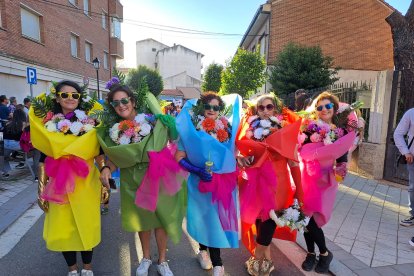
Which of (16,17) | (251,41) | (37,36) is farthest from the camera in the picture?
(251,41)

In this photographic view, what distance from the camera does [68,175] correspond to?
268 centimetres

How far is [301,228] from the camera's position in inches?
112

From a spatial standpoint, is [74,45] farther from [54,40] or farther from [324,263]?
[324,263]

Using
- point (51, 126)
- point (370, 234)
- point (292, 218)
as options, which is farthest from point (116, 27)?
point (292, 218)

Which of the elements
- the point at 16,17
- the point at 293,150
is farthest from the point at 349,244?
the point at 16,17

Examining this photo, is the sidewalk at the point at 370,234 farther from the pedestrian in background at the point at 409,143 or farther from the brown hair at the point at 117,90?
the brown hair at the point at 117,90

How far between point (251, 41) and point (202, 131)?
2434 cm

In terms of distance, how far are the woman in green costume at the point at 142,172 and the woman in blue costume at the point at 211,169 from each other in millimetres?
158

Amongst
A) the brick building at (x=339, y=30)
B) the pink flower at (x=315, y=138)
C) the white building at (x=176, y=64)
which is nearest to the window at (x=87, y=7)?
the brick building at (x=339, y=30)

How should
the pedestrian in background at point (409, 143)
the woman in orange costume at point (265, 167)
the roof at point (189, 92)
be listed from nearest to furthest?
the woman in orange costume at point (265, 167) → the pedestrian in background at point (409, 143) → the roof at point (189, 92)

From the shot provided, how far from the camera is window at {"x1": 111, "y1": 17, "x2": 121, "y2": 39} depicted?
25.1 m

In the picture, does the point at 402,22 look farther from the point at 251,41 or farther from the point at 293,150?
the point at 251,41

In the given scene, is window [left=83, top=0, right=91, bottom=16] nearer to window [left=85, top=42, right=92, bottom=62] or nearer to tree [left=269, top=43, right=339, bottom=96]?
window [left=85, top=42, right=92, bottom=62]

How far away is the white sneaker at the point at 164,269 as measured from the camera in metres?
3.04
